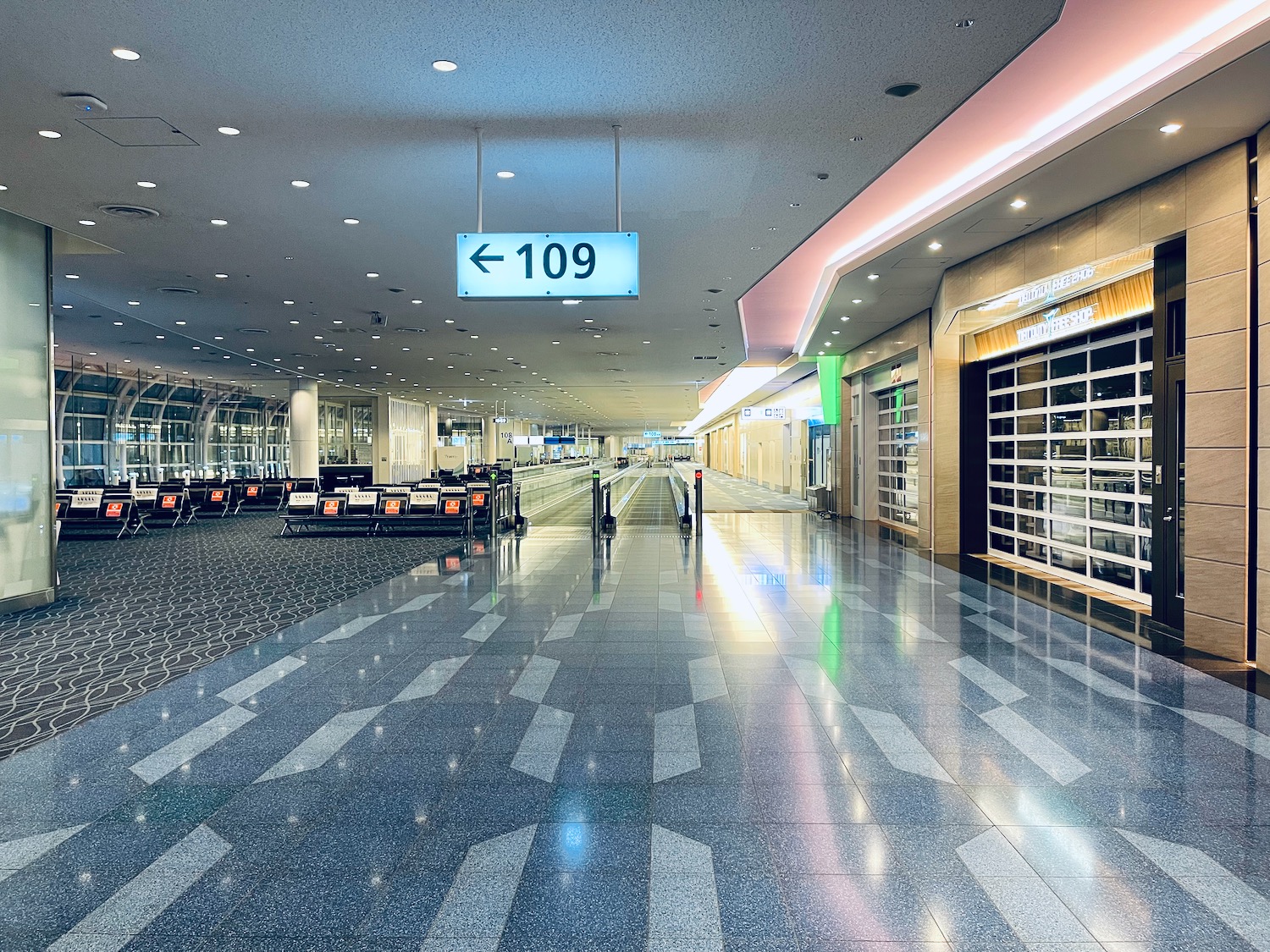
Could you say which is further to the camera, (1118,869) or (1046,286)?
(1046,286)

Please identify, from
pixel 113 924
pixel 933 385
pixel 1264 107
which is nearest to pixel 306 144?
pixel 113 924

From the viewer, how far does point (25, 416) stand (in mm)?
9297

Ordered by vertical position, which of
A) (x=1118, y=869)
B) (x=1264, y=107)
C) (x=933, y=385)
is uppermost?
(x=1264, y=107)

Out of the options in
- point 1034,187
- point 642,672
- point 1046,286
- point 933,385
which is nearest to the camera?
point 642,672

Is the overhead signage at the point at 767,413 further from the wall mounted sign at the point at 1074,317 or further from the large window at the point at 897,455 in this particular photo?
the wall mounted sign at the point at 1074,317

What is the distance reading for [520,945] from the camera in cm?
278

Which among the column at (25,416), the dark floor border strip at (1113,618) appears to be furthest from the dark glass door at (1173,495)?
the column at (25,416)

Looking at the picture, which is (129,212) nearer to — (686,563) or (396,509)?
(686,563)

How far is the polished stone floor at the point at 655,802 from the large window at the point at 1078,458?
2841mm

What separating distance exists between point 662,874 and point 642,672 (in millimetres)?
3095

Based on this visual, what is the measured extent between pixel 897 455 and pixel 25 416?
656 inches

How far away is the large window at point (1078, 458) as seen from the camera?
9219 mm

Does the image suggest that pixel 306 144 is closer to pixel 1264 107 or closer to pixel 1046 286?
pixel 1264 107

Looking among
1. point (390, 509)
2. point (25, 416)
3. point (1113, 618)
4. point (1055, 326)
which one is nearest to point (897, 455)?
point (1055, 326)
